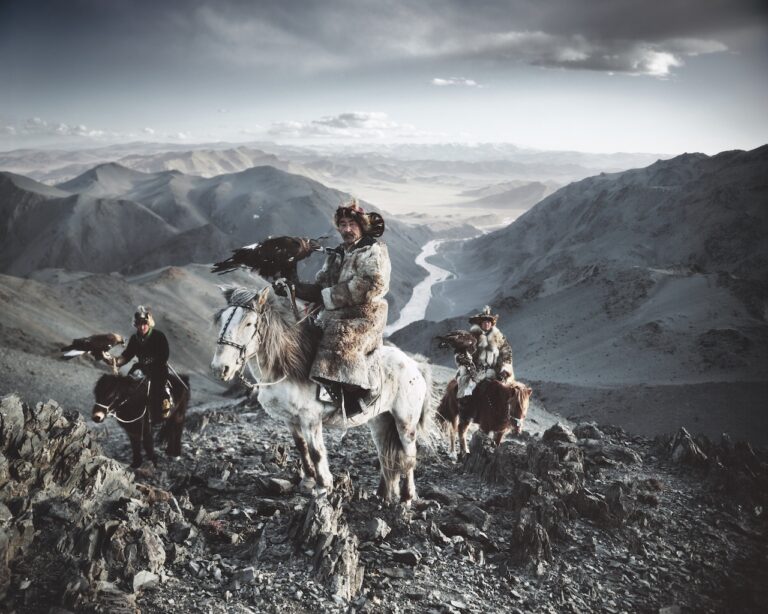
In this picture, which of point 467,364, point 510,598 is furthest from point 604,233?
point 510,598

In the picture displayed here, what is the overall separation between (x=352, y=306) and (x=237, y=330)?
137 cm

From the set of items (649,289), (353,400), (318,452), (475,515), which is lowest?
(649,289)

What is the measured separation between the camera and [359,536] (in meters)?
5.62

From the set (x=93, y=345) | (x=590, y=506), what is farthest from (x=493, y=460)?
(x=93, y=345)

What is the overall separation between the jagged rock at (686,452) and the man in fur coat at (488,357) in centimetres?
373

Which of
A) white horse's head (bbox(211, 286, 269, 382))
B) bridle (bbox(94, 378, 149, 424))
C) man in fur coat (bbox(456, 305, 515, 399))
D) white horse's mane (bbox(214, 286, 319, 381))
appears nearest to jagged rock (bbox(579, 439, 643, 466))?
man in fur coat (bbox(456, 305, 515, 399))

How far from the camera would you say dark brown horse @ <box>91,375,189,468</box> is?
790cm

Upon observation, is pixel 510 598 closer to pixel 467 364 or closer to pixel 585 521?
pixel 585 521

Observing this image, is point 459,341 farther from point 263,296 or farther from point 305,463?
point 263,296

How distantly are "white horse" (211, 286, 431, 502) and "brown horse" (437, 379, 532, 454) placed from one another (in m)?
2.84

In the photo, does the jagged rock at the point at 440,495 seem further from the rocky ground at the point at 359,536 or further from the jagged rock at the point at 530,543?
the jagged rock at the point at 530,543

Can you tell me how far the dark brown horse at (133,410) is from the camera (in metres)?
7.90

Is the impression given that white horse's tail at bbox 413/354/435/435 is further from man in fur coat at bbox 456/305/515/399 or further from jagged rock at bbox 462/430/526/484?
man in fur coat at bbox 456/305/515/399

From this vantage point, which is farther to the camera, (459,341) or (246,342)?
(459,341)
